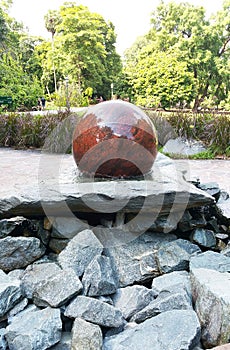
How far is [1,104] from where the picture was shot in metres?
15.8

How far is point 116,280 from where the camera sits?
293 cm

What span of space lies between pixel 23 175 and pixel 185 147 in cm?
460

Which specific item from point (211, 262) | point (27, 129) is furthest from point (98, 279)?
point (27, 129)

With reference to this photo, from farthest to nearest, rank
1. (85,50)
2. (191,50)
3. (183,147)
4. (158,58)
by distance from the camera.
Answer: (85,50) → (191,50) → (158,58) → (183,147)

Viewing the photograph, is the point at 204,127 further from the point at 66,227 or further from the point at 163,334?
the point at 163,334

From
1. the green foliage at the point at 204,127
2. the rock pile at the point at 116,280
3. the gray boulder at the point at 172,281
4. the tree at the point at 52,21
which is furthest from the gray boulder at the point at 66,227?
the tree at the point at 52,21

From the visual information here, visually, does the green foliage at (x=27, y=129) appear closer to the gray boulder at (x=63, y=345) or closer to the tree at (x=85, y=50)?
the gray boulder at (x=63, y=345)

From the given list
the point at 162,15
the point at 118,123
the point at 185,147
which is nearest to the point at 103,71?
the point at 162,15

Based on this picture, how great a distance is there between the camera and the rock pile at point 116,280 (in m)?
2.20

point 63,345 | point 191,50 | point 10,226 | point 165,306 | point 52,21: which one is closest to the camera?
point 63,345

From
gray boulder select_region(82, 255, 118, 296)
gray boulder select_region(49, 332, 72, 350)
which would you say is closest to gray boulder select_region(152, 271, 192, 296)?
gray boulder select_region(82, 255, 118, 296)

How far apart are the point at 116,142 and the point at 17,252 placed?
4.40 feet

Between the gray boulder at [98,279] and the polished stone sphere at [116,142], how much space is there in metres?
1.01

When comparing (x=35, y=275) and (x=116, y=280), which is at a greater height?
(x=35, y=275)
